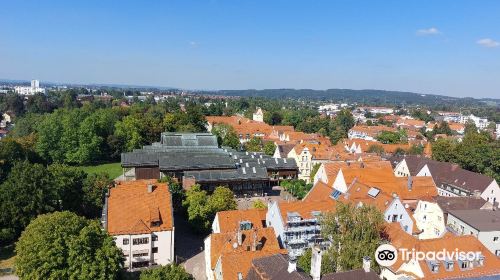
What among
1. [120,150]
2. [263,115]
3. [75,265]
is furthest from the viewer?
[263,115]

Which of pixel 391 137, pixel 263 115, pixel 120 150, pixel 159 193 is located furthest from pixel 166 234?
pixel 263 115

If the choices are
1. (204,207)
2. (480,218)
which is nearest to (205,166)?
(204,207)

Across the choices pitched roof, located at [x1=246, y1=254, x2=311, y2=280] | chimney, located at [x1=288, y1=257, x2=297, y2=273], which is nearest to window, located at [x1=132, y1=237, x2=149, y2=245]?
pitched roof, located at [x1=246, y1=254, x2=311, y2=280]

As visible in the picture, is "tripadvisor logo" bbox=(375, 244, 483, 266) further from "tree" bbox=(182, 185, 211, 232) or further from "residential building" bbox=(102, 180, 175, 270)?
"tree" bbox=(182, 185, 211, 232)

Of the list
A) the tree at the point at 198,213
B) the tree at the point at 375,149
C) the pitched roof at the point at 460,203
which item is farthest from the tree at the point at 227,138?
the pitched roof at the point at 460,203

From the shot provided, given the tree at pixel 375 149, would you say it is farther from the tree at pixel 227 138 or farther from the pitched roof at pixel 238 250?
the pitched roof at pixel 238 250

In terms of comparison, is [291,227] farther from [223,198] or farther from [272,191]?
[272,191]
